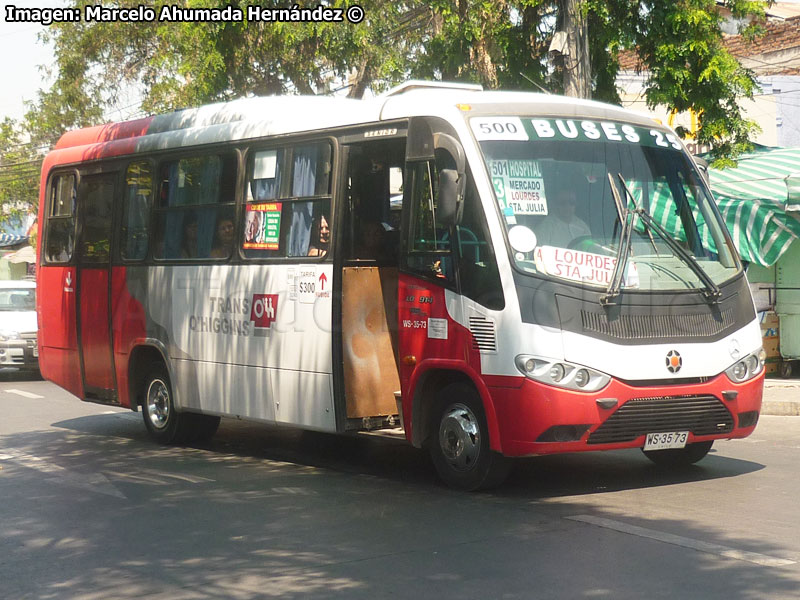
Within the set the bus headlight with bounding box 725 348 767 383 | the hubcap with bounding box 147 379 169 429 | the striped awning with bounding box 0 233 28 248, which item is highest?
the striped awning with bounding box 0 233 28 248

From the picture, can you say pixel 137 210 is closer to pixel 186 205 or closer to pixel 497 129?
pixel 186 205

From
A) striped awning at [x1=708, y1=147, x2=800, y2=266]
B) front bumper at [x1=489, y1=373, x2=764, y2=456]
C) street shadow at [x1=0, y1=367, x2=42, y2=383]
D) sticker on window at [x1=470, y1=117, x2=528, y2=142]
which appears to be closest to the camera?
front bumper at [x1=489, y1=373, x2=764, y2=456]

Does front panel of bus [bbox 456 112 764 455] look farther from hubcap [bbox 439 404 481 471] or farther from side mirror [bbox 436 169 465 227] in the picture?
hubcap [bbox 439 404 481 471]

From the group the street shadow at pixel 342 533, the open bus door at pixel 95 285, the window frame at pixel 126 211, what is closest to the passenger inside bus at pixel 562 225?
the street shadow at pixel 342 533

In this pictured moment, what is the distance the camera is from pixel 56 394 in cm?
1759

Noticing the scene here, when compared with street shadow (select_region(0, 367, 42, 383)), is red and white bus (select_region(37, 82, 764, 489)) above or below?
above

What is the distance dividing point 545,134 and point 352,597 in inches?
157

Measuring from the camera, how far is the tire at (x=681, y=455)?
30.0ft

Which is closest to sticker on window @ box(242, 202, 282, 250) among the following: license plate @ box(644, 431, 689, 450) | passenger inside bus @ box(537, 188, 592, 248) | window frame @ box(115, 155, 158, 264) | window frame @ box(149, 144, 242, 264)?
window frame @ box(149, 144, 242, 264)

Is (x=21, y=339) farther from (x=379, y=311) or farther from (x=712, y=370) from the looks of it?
(x=712, y=370)

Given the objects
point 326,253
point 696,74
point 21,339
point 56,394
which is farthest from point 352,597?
point 21,339

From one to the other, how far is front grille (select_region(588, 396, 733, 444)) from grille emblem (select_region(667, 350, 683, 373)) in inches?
7.4

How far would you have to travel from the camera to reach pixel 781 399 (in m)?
13.6

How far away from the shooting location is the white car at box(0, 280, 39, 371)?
19703 millimetres
